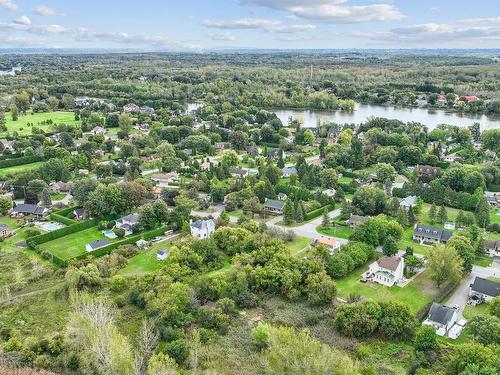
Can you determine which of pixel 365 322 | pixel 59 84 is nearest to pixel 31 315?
pixel 365 322

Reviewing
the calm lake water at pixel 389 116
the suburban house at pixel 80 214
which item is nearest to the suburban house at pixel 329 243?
the suburban house at pixel 80 214

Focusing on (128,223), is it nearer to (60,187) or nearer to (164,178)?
(164,178)


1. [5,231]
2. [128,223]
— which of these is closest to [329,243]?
[128,223]

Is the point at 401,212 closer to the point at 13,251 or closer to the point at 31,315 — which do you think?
the point at 31,315

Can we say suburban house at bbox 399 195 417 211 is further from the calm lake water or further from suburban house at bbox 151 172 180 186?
the calm lake water

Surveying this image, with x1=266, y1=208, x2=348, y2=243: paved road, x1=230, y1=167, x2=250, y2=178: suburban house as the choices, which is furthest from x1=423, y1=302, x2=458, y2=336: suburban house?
x1=230, y1=167, x2=250, y2=178: suburban house
